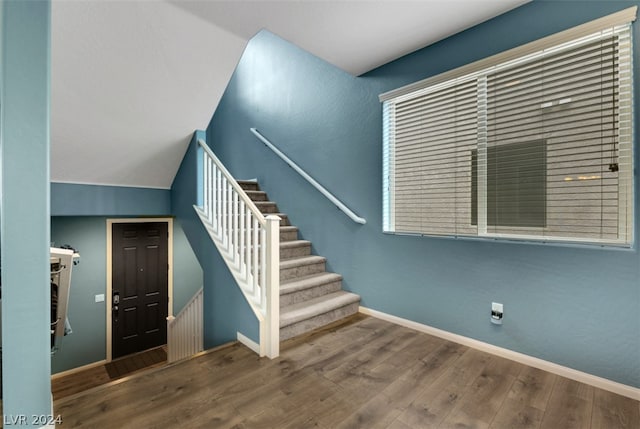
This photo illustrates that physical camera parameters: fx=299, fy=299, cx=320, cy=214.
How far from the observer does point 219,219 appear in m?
3.01

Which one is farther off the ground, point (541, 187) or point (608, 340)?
point (541, 187)

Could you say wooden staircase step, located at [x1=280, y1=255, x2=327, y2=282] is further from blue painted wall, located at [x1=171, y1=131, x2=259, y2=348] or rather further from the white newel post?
the white newel post

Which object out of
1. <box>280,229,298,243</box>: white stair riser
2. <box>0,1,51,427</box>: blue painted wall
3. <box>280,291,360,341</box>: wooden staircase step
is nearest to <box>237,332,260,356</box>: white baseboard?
<box>280,291,360,341</box>: wooden staircase step

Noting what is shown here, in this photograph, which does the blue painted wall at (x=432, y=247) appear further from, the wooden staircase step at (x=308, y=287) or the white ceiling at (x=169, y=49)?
the white ceiling at (x=169, y=49)

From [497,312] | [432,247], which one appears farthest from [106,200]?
[497,312]

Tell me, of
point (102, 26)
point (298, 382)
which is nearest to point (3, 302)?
point (298, 382)

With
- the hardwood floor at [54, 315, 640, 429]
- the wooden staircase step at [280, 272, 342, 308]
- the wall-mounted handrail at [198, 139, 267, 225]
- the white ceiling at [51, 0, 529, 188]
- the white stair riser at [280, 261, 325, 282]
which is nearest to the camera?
the hardwood floor at [54, 315, 640, 429]

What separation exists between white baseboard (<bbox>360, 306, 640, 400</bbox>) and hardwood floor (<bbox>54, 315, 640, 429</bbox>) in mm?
52

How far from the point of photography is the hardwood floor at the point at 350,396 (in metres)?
1.56

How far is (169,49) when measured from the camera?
241 centimetres

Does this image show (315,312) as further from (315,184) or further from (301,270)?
(315,184)

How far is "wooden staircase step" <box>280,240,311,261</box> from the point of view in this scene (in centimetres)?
340

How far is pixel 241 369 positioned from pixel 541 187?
2.43 m

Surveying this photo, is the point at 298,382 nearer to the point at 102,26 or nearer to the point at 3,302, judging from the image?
the point at 3,302
